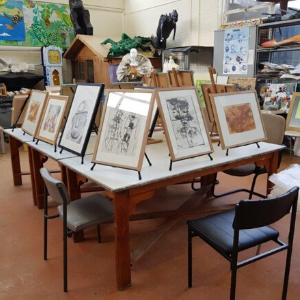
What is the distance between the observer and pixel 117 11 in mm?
9070

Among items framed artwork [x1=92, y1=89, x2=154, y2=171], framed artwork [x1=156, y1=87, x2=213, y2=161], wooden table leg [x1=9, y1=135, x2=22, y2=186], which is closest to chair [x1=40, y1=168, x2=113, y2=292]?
framed artwork [x1=92, y1=89, x2=154, y2=171]

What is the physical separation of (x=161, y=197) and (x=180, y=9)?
5095mm

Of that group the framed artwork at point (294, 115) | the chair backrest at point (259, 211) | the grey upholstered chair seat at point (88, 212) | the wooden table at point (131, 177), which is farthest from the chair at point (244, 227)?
the framed artwork at point (294, 115)

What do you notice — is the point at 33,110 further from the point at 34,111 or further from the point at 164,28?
the point at 164,28

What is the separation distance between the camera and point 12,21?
762 cm

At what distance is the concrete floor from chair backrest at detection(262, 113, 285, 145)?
0.75 m

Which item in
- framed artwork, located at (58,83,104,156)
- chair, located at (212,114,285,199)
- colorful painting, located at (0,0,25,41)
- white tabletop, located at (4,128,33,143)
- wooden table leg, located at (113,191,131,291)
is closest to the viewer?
wooden table leg, located at (113,191,131,291)

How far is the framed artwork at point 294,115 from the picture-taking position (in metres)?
4.60

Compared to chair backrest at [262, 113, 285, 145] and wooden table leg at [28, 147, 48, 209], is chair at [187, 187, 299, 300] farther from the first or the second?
wooden table leg at [28, 147, 48, 209]

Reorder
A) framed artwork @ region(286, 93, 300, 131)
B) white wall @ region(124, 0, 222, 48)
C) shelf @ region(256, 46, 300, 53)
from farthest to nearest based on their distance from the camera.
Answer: white wall @ region(124, 0, 222, 48)
shelf @ region(256, 46, 300, 53)
framed artwork @ region(286, 93, 300, 131)

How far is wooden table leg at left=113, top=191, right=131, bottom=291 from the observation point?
1.96 meters

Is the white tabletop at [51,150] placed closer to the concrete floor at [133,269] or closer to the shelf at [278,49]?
the concrete floor at [133,269]

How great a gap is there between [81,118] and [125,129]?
1.67ft

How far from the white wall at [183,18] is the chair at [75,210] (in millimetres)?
5197
